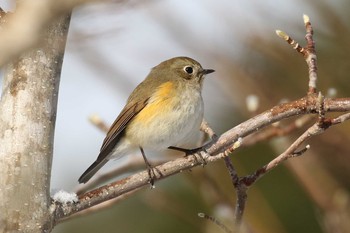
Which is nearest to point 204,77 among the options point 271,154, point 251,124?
point 271,154

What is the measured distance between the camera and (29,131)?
2402 mm

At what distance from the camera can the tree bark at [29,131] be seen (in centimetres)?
237

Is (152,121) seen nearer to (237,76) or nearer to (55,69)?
(237,76)

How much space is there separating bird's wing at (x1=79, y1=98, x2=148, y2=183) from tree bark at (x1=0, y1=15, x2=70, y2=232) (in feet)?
4.97

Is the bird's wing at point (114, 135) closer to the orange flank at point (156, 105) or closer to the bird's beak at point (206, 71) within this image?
the orange flank at point (156, 105)

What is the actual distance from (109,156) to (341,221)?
1550mm

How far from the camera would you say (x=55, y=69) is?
2.47 meters

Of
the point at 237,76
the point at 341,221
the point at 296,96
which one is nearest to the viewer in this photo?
the point at 341,221

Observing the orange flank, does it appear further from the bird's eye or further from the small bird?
the bird's eye

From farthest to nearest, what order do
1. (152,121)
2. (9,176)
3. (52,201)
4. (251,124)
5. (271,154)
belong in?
(271,154), (152,121), (251,124), (52,201), (9,176)

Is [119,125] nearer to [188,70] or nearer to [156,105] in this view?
[156,105]

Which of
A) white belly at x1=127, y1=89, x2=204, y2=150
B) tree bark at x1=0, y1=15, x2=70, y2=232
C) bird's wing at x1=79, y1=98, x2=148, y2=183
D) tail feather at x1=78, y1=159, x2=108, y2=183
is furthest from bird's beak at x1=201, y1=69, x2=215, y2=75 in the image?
tree bark at x1=0, y1=15, x2=70, y2=232

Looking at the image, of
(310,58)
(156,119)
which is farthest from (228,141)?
(156,119)

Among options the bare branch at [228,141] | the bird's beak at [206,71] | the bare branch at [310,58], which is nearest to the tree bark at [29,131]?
the bare branch at [228,141]
